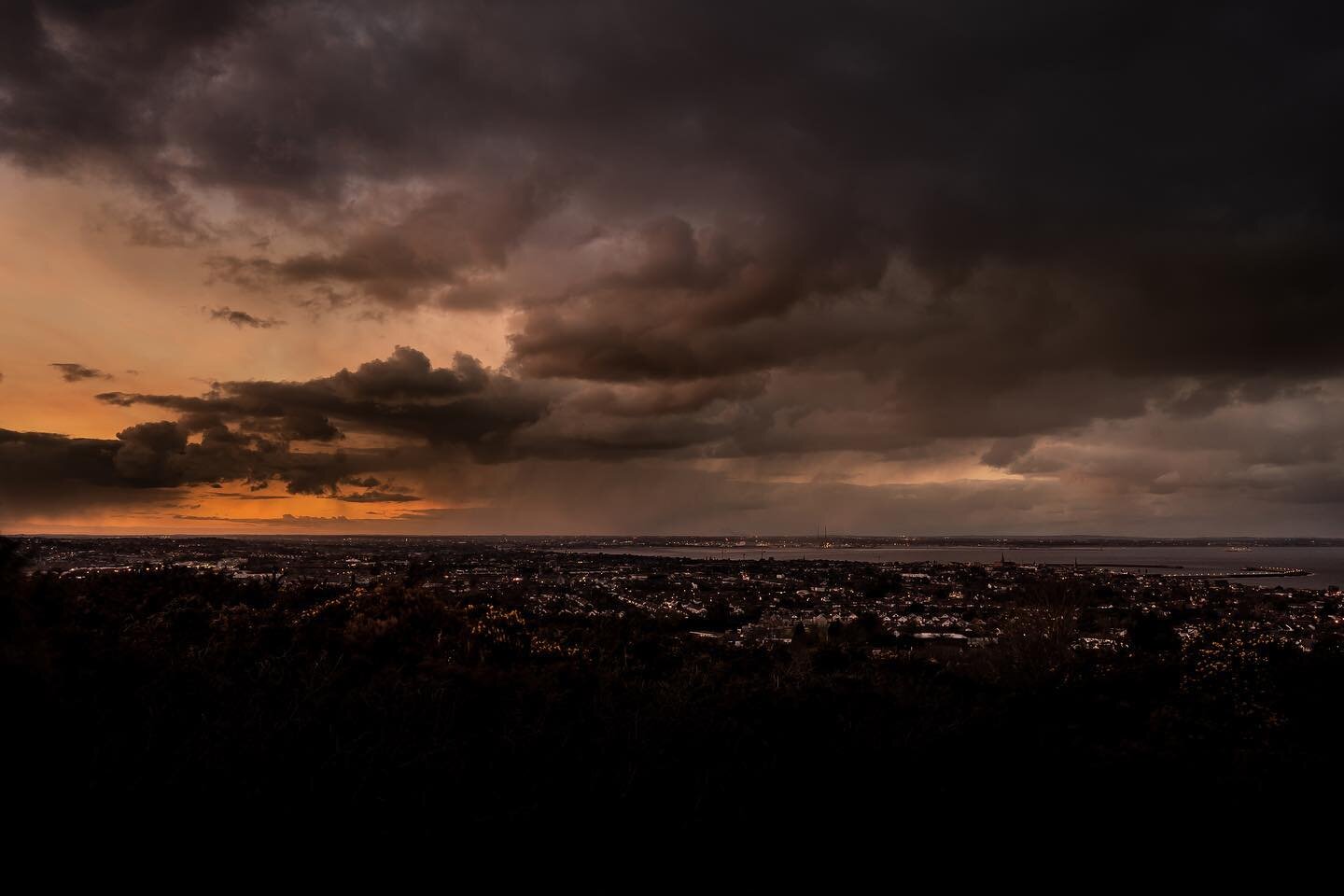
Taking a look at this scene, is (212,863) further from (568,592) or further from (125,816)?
(568,592)

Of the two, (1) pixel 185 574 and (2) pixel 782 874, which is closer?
(2) pixel 782 874

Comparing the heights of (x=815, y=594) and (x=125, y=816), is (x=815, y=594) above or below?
below

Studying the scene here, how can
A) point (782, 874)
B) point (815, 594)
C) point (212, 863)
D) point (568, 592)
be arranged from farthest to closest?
point (815, 594) → point (568, 592) → point (782, 874) → point (212, 863)

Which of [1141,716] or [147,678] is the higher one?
[147,678]

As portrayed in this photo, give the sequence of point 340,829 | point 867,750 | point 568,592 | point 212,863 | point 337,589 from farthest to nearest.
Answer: point 568,592, point 337,589, point 867,750, point 340,829, point 212,863

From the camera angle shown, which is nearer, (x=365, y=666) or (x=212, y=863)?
(x=212, y=863)

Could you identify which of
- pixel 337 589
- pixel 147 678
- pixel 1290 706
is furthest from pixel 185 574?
pixel 1290 706

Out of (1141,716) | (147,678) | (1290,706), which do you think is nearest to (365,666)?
(147,678)

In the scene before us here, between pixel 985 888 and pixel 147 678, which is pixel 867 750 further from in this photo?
pixel 147 678

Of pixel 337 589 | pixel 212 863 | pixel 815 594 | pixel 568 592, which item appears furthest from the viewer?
pixel 815 594
